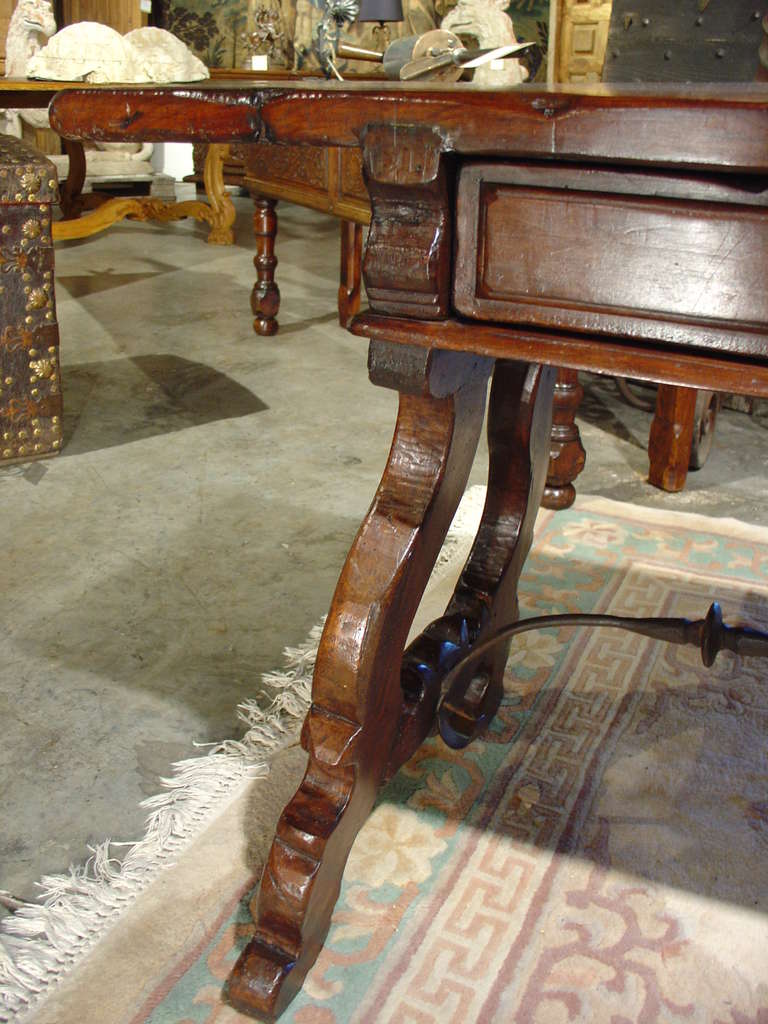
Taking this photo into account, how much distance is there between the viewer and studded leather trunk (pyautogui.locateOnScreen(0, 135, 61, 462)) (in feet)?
7.10

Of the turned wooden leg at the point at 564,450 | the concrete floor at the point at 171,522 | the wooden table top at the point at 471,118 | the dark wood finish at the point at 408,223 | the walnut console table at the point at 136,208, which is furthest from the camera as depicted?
the walnut console table at the point at 136,208

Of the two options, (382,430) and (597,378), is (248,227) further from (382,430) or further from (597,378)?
(382,430)

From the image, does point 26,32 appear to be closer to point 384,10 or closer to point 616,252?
point 384,10

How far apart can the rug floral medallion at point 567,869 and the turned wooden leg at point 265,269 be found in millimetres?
2071

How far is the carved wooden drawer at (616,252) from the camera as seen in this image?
0.70 m

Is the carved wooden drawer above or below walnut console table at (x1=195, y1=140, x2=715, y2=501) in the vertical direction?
above

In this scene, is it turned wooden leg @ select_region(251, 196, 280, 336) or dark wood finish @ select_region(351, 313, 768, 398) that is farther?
turned wooden leg @ select_region(251, 196, 280, 336)

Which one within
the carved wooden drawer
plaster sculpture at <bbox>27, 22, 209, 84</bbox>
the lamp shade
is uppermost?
the lamp shade

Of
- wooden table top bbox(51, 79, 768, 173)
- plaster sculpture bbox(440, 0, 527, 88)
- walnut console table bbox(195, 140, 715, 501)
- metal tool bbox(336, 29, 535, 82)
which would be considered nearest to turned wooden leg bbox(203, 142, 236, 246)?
walnut console table bbox(195, 140, 715, 501)

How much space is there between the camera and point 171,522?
203cm

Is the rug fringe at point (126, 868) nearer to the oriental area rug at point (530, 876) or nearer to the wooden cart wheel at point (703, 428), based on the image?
the oriental area rug at point (530, 876)

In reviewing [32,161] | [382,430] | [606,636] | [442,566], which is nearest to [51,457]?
[32,161]

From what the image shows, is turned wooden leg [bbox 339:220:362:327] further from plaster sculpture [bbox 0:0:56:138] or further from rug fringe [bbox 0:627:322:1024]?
rug fringe [bbox 0:627:322:1024]

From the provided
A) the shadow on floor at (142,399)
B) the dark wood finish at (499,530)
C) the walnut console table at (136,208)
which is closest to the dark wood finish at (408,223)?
the dark wood finish at (499,530)
